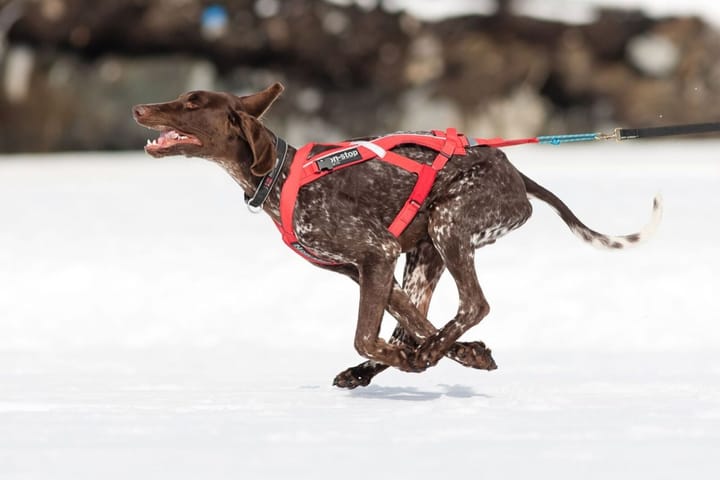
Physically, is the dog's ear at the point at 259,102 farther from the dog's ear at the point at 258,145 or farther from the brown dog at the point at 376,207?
the dog's ear at the point at 258,145

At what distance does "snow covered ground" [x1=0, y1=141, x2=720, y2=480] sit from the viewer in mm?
3555

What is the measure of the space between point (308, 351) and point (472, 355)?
5.37 ft

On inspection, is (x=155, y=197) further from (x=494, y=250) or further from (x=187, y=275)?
(x=494, y=250)

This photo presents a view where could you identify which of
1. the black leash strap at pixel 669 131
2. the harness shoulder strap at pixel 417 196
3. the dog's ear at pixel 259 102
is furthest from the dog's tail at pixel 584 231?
the dog's ear at pixel 259 102

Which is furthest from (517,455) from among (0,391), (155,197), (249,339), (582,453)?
(155,197)

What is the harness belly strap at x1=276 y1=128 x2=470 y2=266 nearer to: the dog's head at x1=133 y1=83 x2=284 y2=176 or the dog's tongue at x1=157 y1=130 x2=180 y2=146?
the dog's head at x1=133 y1=83 x2=284 y2=176

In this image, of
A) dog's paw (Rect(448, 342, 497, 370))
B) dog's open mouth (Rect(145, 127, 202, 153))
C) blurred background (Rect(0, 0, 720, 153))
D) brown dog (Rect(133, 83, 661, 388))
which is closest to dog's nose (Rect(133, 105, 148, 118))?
brown dog (Rect(133, 83, 661, 388))

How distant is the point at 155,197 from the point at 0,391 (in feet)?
20.3

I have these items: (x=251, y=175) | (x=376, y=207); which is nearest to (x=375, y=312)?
(x=376, y=207)

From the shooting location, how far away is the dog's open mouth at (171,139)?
14.8 feet

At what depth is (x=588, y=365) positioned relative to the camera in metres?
5.53

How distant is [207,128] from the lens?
457cm

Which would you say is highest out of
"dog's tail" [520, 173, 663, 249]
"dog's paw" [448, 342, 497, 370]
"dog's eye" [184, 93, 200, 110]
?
"dog's eye" [184, 93, 200, 110]

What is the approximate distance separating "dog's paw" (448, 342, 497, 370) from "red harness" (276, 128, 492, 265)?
55cm
